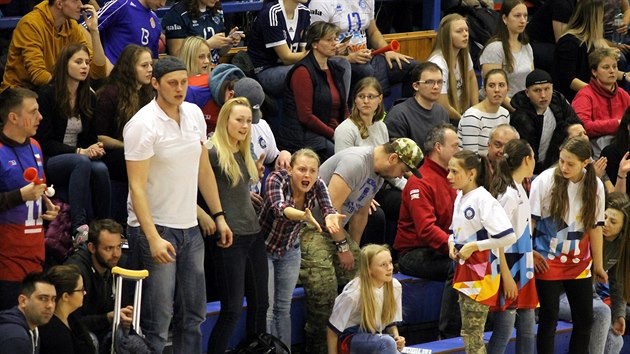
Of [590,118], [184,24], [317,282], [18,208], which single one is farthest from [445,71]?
[18,208]

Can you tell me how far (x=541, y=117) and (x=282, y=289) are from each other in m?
2.98

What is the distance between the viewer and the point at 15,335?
6418 millimetres

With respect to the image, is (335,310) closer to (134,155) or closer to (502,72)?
(134,155)

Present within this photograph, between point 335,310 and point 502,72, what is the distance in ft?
8.60

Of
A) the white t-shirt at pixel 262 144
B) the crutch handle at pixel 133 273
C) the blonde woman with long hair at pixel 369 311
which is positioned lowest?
the blonde woman with long hair at pixel 369 311

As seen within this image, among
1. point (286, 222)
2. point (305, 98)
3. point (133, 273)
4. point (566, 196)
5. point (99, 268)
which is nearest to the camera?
point (133, 273)

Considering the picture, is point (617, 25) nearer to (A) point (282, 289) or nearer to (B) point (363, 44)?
(B) point (363, 44)

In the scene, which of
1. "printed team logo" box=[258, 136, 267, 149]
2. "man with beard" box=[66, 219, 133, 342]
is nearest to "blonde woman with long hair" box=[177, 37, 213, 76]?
"printed team logo" box=[258, 136, 267, 149]

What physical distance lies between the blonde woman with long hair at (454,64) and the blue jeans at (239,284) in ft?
9.77

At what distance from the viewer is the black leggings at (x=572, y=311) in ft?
27.7

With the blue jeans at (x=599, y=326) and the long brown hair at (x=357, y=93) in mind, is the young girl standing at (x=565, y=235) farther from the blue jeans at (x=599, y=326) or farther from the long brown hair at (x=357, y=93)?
the long brown hair at (x=357, y=93)

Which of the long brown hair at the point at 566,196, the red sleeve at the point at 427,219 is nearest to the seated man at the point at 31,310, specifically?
the red sleeve at the point at 427,219

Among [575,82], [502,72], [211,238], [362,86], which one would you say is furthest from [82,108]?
[575,82]

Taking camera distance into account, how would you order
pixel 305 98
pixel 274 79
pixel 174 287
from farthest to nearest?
A: pixel 274 79 → pixel 305 98 → pixel 174 287
